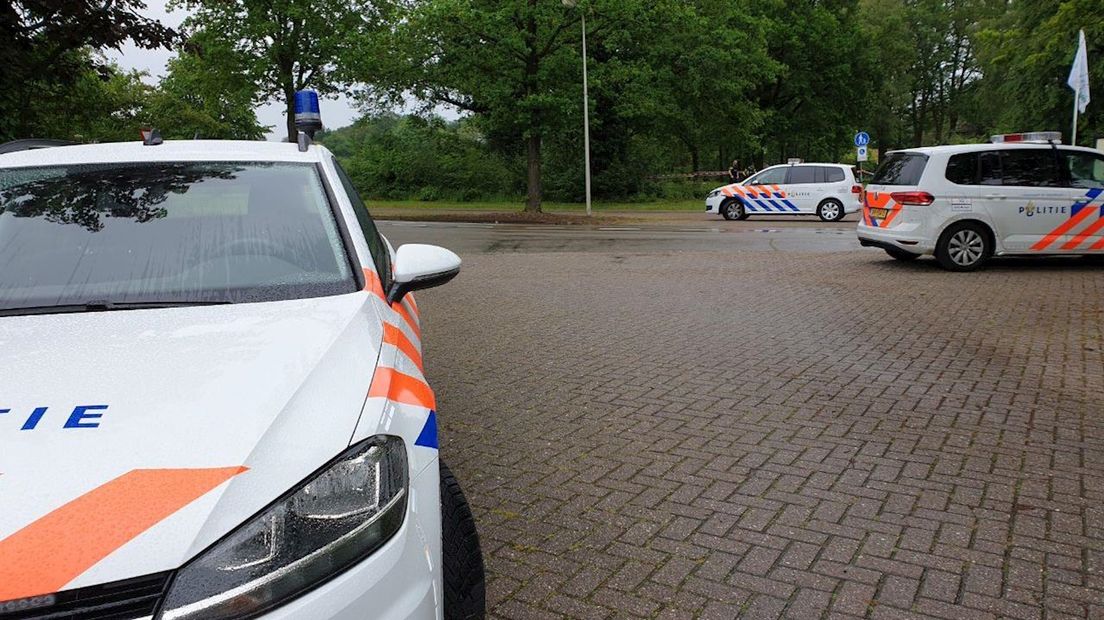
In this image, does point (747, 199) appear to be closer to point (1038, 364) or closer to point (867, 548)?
point (1038, 364)

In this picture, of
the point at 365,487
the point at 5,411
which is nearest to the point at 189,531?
the point at 365,487

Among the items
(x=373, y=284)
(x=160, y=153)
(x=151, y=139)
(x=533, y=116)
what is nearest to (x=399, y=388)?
(x=373, y=284)

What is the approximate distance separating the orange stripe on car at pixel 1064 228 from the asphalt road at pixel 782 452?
233 cm

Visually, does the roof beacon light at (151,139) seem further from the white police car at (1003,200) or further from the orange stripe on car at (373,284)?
the white police car at (1003,200)

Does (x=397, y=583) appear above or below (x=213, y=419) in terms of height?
below

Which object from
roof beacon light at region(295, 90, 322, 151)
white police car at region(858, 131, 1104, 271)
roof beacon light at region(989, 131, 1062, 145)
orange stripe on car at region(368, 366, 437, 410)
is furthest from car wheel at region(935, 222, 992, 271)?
orange stripe on car at region(368, 366, 437, 410)

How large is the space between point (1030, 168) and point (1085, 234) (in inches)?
47.9

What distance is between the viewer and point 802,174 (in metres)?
24.5

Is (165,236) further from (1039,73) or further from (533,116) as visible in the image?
(1039,73)

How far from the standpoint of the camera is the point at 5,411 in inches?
73.7

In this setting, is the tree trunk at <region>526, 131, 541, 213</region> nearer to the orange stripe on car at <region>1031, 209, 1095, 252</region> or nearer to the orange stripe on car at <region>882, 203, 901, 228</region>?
the orange stripe on car at <region>882, 203, 901, 228</region>

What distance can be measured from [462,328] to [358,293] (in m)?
5.69

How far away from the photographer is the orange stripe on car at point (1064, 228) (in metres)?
11.8

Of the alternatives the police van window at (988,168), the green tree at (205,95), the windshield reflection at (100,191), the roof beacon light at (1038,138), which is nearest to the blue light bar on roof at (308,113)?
the windshield reflection at (100,191)
